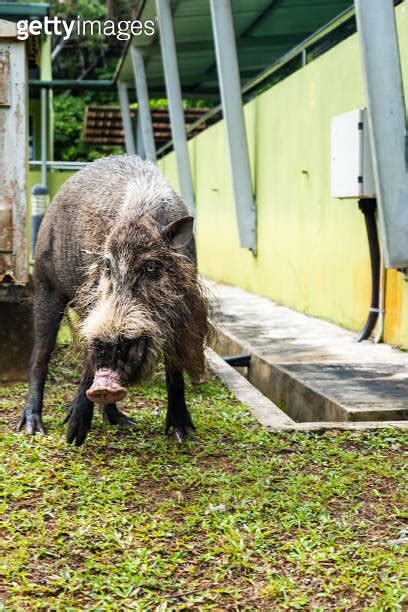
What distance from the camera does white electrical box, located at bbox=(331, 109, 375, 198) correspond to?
7348 millimetres

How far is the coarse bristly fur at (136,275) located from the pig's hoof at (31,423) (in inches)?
31.8

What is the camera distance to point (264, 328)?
8.87 metres

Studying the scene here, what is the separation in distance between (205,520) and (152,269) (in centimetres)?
124

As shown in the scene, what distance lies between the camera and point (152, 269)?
14.2 ft

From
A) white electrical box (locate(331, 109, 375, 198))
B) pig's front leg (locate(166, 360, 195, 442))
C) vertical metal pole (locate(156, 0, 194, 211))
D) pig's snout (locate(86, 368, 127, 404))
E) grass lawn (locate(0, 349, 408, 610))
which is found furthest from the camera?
vertical metal pole (locate(156, 0, 194, 211))

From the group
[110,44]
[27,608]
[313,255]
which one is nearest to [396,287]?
[313,255]

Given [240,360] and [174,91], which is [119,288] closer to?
[240,360]

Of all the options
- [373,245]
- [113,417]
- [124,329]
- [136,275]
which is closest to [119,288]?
[136,275]

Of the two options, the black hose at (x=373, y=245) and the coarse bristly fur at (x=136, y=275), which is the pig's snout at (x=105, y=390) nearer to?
the coarse bristly fur at (x=136, y=275)

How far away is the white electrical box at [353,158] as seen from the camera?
7348 mm

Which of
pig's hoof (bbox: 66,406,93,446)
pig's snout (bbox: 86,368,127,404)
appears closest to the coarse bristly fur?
pig's snout (bbox: 86,368,127,404)

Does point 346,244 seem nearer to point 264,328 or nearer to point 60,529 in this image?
point 264,328

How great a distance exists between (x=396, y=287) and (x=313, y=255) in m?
2.54

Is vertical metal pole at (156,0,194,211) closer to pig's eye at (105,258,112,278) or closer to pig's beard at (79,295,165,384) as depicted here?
pig's eye at (105,258,112,278)
